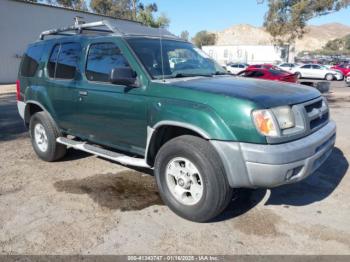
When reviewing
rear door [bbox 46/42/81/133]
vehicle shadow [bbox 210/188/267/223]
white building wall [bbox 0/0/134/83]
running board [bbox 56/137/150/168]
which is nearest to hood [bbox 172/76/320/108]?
running board [bbox 56/137/150/168]

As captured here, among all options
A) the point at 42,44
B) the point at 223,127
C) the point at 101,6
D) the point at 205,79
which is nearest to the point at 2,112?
the point at 42,44

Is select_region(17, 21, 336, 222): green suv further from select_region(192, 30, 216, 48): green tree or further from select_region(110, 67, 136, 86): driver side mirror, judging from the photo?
select_region(192, 30, 216, 48): green tree

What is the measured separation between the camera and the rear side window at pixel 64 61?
16.7 ft

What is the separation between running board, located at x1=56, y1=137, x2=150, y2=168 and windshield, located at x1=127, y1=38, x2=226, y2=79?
1032 mm

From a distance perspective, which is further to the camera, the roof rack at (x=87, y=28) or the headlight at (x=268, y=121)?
the roof rack at (x=87, y=28)

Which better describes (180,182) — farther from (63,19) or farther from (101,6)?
(101,6)

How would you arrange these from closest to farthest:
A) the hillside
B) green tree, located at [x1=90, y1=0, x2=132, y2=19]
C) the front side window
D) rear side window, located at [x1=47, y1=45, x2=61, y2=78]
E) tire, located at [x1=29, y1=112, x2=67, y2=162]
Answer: the front side window, rear side window, located at [x1=47, y1=45, x2=61, y2=78], tire, located at [x1=29, y1=112, x2=67, y2=162], green tree, located at [x1=90, y1=0, x2=132, y2=19], the hillside

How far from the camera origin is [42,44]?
5.88 meters

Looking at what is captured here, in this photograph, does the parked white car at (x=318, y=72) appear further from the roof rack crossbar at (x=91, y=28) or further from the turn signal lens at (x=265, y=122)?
the turn signal lens at (x=265, y=122)

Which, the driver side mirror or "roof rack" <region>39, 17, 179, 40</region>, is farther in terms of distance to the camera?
"roof rack" <region>39, 17, 179, 40</region>

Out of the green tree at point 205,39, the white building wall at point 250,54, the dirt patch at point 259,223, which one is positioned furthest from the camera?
the green tree at point 205,39

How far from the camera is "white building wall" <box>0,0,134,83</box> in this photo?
2433 centimetres

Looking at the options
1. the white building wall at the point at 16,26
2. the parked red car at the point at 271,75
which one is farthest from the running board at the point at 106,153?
the white building wall at the point at 16,26

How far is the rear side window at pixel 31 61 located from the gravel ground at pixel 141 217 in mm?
1605
